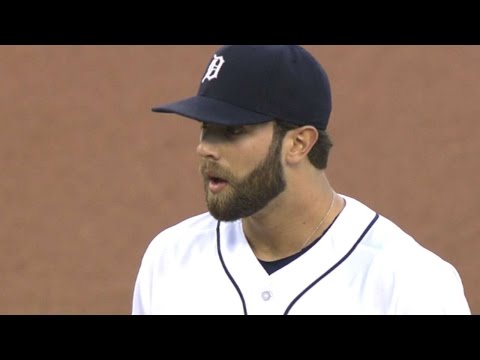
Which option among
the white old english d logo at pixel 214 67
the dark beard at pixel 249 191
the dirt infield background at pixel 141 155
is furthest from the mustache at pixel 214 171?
the dirt infield background at pixel 141 155

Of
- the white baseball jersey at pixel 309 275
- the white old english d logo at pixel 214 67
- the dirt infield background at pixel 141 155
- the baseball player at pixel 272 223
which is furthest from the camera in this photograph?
the dirt infield background at pixel 141 155

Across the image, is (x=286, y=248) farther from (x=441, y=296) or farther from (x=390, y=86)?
(x=390, y=86)

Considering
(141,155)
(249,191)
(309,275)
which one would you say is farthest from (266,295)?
(141,155)

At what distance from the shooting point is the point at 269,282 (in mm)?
2734

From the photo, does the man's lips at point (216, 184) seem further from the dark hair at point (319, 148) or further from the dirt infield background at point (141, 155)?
Result: the dirt infield background at point (141, 155)

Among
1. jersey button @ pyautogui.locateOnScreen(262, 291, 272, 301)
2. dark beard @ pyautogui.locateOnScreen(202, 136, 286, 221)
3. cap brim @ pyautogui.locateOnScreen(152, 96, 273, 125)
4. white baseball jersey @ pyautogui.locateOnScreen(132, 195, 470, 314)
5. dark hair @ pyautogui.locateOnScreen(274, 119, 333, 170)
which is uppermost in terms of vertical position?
cap brim @ pyautogui.locateOnScreen(152, 96, 273, 125)

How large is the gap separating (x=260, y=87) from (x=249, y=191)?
10.0 inches

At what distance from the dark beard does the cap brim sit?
101 mm

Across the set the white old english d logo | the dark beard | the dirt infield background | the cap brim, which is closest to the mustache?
the dark beard

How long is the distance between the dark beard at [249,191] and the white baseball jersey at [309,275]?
0.59 feet

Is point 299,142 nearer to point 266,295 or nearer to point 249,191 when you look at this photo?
point 249,191

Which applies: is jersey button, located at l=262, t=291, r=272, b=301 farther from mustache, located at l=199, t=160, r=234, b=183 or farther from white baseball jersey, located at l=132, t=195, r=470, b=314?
mustache, located at l=199, t=160, r=234, b=183

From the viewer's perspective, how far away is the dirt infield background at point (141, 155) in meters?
5.37

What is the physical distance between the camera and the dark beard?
2.64m
